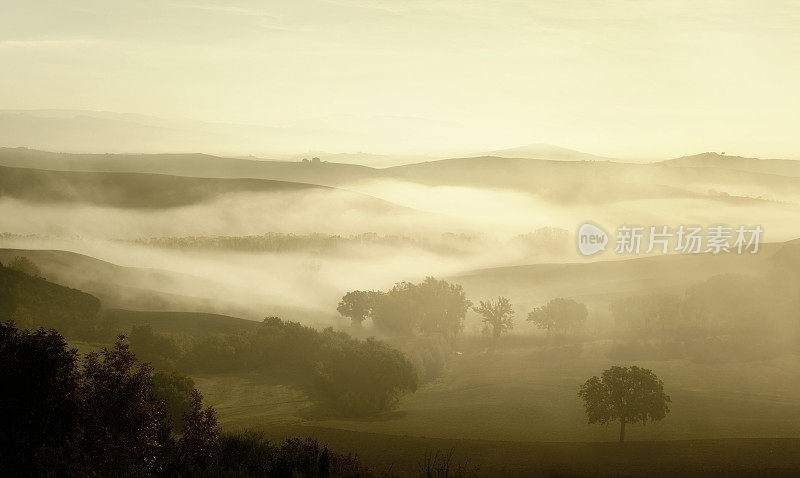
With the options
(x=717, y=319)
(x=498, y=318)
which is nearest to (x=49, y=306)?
(x=498, y=318)

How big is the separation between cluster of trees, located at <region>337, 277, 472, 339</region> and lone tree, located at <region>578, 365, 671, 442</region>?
243ft

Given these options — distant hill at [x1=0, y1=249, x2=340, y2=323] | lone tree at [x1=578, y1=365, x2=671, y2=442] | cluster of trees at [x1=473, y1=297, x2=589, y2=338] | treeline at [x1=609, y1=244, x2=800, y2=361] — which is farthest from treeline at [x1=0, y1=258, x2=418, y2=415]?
treeline at [x1=609, y1=244, x2=800, y2=361]

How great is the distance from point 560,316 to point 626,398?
7584 centimetres

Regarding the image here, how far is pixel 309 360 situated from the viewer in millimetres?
113688

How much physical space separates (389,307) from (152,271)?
249 feet

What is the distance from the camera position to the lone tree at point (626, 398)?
7625cm

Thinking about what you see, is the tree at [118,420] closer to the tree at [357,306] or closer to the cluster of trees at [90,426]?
the cluster of trees at [90,426]

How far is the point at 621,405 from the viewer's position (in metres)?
76.7

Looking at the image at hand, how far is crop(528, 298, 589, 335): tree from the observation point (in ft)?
500

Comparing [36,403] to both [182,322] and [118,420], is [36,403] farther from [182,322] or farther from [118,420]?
[182,322]

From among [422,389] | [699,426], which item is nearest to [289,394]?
[422,389]

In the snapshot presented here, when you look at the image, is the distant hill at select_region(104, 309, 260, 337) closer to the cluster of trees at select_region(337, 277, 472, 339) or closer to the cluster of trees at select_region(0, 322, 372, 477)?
the cluster of trees at select_region(337, 277, 472, 339)

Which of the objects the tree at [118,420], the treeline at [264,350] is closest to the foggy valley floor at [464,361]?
the treeline at [264,350]

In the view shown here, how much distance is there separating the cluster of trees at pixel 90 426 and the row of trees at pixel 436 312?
114m
